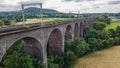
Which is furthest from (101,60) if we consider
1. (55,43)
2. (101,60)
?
(55,43)

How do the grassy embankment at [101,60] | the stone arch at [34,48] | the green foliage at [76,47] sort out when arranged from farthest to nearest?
the green foliage at [76,47], the grassy embankment at [101,60], the stone arch at [34,48]

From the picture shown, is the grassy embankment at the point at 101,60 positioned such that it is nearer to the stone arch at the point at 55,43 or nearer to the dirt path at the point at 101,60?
the dirt path at the point at 101,60

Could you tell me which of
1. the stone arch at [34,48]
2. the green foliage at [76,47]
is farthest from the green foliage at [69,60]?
the stone arch at [34,48]

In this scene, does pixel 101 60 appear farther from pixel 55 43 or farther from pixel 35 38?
pixel 35 38

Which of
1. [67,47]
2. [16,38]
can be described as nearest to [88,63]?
[67,47]

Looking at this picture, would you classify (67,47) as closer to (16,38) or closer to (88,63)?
(88,63)

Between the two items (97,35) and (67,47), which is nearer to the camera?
(67,47)
